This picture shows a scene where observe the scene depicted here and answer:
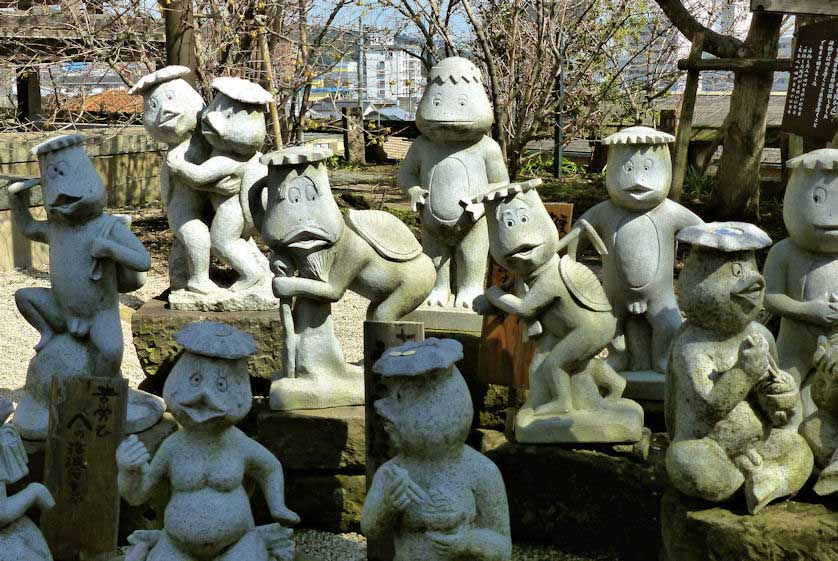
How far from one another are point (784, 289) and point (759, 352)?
3.32 ft

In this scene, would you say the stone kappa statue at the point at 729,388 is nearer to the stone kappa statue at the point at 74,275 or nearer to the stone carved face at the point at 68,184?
the stone kappa statue at the point at 74,275

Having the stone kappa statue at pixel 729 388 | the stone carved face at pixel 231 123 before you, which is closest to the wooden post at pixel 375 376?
the stone kappa statue at pixel 729 388

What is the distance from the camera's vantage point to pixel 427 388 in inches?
111

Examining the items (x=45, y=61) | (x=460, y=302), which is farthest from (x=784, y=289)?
(x=45, y=61)

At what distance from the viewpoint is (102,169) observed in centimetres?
949

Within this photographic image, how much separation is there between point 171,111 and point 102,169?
183 inches

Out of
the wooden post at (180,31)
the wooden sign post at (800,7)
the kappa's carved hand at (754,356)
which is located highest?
the wooden sign post at (800,7)

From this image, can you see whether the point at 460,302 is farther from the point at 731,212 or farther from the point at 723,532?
the point at 731,212

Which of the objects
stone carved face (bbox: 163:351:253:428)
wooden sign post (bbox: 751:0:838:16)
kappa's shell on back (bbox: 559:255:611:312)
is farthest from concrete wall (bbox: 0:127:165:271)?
stone carved face (bbox: 163:351:253:428)

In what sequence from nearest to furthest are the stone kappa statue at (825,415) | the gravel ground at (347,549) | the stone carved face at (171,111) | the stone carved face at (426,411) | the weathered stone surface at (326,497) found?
1. the stone carved face at (426,411)
2. the stone kappa statue at (825,415)
3. the gravel ground at (347,549)
4. the weathered stone surface at (326,497)
5. the stone carved face at (171,111)

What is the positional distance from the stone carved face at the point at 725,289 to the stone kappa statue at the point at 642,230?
1.16m

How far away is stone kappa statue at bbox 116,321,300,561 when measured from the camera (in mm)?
3002

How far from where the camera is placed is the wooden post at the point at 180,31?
752 cm

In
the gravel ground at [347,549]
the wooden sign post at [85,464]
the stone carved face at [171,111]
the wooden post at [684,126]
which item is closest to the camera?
the wooden sign post at [85,464]
